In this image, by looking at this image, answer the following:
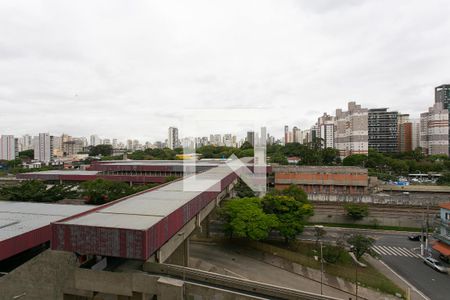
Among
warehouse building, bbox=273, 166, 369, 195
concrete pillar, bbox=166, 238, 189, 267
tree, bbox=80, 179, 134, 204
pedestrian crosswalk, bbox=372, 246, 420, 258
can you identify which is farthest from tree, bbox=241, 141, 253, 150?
concrete pillar, bbox=166, 238, 189, 267

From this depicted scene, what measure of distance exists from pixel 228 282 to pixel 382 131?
6790 centimetres

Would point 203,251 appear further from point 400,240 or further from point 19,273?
point 400,240

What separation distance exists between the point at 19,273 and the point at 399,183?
40655mm

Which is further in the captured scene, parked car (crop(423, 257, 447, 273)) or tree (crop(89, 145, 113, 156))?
tree (crop(89, 145, 113, 156))

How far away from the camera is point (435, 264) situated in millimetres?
14406

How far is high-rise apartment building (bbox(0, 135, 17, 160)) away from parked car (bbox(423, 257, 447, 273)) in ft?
317

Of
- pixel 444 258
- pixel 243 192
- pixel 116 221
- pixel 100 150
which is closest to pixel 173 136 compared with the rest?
pixel 100 150

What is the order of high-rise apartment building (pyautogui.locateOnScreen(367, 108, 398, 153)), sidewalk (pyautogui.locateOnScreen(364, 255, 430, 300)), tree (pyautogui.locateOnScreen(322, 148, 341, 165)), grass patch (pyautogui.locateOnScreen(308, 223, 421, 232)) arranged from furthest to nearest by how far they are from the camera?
high-rise apartment building (pyautogui.locateOnScreen(367, 108, 398, 153)) < tree (pyautogui.locateOnScreen(322, 148, 341, 165)) < grass patch (pyautogui.locateOnScreen(308, 223, 421, 232)) < sidewalk (pyautogui.locateOnScreen(364, 255, 430, 300))

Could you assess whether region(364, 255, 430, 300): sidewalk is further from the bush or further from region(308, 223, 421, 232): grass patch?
region(308, 223, 421, 232): grass patch

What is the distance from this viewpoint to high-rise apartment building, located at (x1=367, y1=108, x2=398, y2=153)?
62406 millimetres

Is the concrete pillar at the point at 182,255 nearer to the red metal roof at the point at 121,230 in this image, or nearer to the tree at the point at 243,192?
the red metal roof at the point at 121,230

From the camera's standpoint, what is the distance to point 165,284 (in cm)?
805

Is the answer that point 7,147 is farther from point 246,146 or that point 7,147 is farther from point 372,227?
point 372,227

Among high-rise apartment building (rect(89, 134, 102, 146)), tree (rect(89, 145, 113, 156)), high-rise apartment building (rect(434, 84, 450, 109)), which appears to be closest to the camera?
high-rise apartment building (rect(434, 84, 450, 109))
